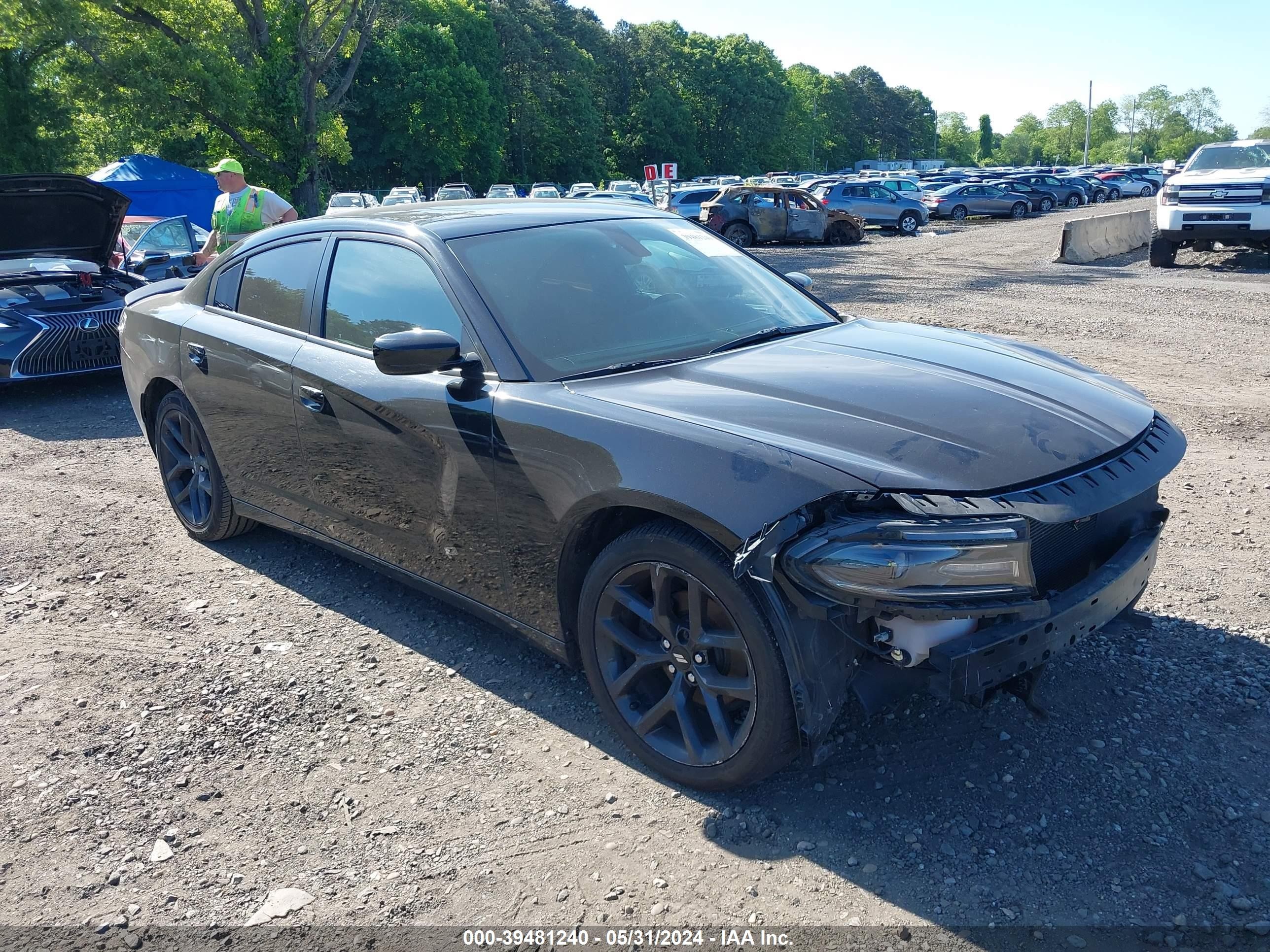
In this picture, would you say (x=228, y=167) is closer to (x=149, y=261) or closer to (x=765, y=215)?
(x=149, y=261)

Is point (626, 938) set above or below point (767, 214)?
below

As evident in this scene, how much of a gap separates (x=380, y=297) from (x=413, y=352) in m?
0.79

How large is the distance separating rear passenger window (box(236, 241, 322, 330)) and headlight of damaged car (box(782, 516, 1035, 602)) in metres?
2.58

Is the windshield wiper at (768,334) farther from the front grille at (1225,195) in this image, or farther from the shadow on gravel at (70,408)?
the front grille at (1225,195)

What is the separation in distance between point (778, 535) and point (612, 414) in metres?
0.71

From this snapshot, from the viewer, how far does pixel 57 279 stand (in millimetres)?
8930

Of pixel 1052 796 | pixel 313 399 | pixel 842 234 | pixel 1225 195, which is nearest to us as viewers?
pixel 1052 796

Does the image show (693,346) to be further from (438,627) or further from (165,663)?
(165,663)

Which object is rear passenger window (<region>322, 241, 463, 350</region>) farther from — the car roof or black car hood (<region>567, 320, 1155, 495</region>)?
black car hood (<region>567, 320, 1155, 495</region>)

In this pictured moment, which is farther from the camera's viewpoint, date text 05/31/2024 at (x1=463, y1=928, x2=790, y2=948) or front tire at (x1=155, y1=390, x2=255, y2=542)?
front tire at (x1=155, y1=390, x2=255, y2=542)

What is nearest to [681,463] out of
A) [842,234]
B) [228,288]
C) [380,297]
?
[380,297]

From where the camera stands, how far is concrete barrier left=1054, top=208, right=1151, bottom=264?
62.3 ft

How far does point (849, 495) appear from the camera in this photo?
2.52 m

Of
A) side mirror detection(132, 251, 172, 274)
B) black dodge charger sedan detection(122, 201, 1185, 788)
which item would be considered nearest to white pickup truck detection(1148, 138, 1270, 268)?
black dodge charger sedan detection(122, 201, 1185, 788)
